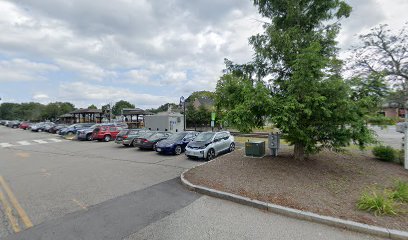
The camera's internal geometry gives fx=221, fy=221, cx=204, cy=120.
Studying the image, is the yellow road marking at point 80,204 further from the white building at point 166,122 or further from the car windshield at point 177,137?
the white building at point 166,122

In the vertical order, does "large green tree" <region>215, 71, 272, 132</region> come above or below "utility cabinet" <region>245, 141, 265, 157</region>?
above

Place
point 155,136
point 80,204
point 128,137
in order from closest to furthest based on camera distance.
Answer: point 80,204 → point 155,136 → point 128,137

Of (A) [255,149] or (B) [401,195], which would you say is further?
(A) [255,149]

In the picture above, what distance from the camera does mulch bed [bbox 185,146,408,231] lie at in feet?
15.6

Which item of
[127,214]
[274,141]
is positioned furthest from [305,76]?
[127,214]

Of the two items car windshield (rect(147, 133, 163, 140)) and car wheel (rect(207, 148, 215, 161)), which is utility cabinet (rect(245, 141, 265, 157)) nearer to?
car wheel (rect(207, 148, 215, 161))

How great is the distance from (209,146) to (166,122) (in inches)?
637

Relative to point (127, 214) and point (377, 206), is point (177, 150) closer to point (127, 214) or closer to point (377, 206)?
point (127, 214)

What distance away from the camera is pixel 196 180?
7.00m

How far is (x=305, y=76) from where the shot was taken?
6391mm

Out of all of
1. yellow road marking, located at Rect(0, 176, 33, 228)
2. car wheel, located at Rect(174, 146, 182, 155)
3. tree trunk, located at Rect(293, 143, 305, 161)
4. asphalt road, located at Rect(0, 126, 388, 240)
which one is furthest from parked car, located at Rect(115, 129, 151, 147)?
tree trunk, located at Rect(293, 143, 305, 161)

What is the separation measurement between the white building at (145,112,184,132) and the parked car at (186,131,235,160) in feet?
47.9

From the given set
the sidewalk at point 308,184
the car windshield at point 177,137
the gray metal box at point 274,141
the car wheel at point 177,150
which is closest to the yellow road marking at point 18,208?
the sidewalk at point 308,184

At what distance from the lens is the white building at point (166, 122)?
27.0 metres
